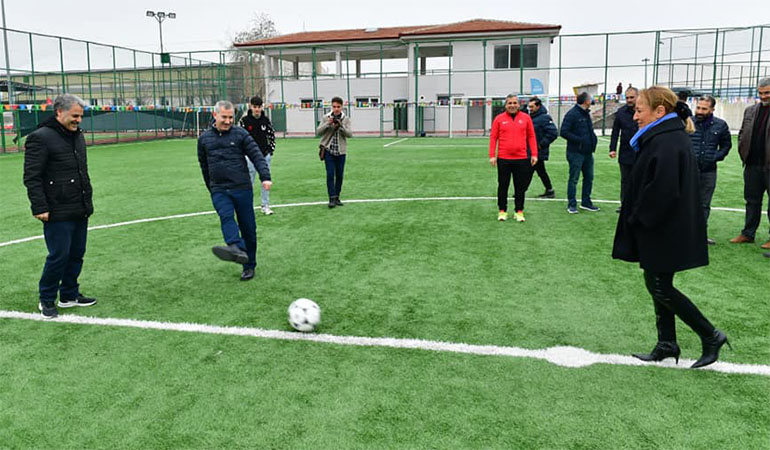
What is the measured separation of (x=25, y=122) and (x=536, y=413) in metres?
28.4

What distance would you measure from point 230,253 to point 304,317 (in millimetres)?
1436

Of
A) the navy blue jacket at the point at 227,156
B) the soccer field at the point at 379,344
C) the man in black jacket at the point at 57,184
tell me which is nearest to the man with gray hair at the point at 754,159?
the soccer field at the point at 379,344

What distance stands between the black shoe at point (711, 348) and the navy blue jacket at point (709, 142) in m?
4.33

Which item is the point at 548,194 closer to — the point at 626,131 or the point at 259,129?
the point at 626,131

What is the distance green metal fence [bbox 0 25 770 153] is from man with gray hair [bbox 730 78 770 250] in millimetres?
23664

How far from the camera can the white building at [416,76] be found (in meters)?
36.8

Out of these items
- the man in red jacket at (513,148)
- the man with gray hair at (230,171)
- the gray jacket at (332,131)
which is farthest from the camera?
the gray jacket at (332,131)

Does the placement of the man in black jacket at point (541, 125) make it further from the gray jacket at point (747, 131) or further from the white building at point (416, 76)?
the white building at point (416, 76)

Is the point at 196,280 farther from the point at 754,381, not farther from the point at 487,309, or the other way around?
the point at 754,381

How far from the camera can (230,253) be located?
19.1ft

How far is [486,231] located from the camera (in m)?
8.51

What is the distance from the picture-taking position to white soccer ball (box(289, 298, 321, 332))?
4.77 m

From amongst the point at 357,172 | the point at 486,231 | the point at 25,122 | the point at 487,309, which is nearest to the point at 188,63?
the point at 25,122

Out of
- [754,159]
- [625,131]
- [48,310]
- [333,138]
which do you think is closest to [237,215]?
[48,310]
